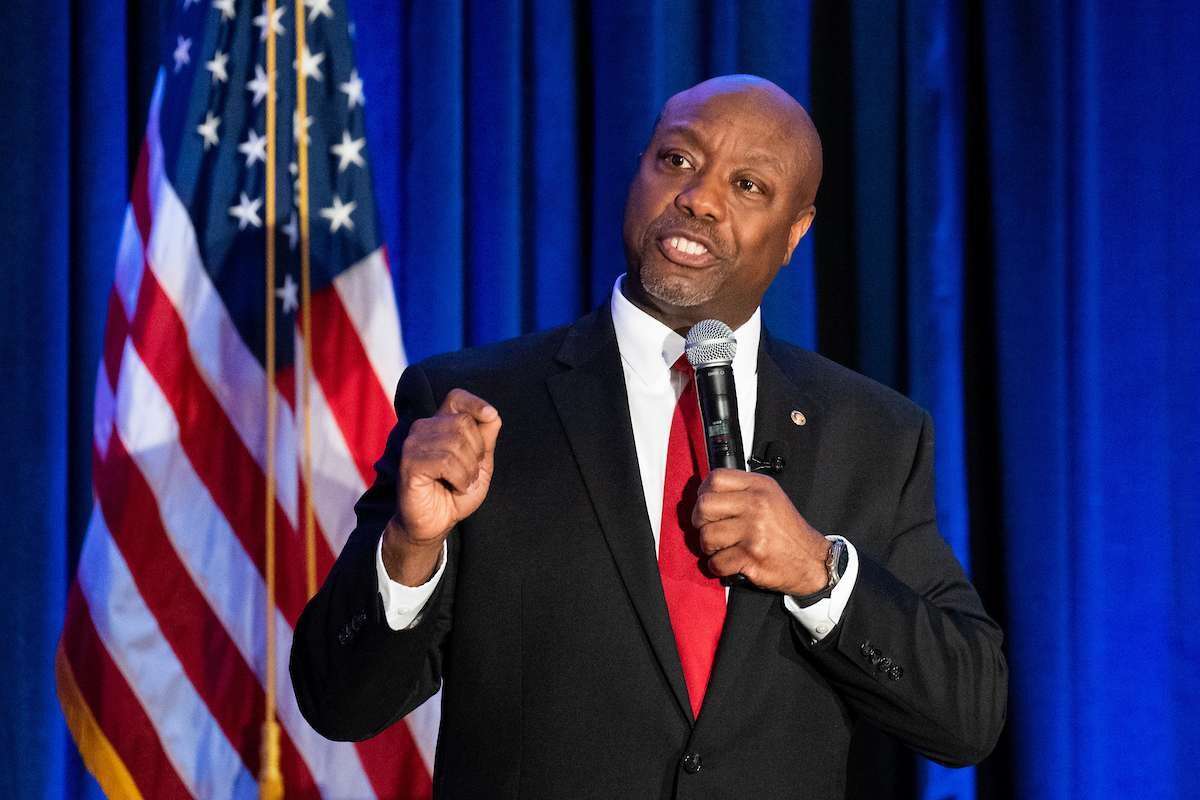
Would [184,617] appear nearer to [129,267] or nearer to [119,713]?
[119,713]

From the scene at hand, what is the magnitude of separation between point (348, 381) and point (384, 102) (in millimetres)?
641

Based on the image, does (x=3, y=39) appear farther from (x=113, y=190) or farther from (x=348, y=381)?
(x=348, y=381)

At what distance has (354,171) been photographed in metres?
2.78

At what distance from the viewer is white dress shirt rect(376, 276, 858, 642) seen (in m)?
1.65

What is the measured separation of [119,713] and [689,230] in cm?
152

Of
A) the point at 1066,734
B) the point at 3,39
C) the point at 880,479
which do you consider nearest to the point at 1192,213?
the point at 1066,734

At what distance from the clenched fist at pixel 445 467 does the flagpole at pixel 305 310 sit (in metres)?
1.20

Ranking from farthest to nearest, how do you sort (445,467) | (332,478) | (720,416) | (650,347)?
(332,478) < (650,347) < (720,416) < (445,467)

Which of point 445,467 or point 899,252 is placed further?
point 899,252

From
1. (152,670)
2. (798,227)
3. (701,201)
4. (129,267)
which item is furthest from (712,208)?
(152,670)

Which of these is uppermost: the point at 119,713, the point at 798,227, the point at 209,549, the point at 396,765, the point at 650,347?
the point at 798,227

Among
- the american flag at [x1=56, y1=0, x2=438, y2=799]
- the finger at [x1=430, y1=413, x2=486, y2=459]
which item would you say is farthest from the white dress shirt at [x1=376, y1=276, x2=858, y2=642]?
the american flag at [x1=56, y1=0, x2=438, y2=799]

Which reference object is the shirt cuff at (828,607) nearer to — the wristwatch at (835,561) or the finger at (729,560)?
the wristwatch at (835,561)

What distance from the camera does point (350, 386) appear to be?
276 cm
